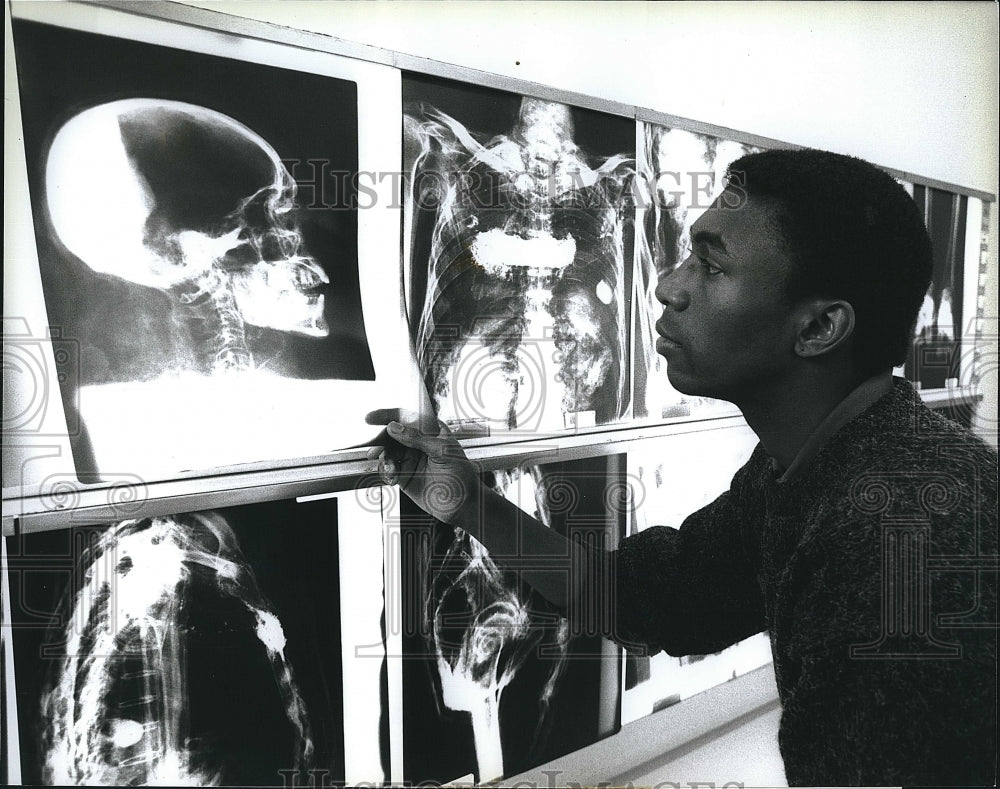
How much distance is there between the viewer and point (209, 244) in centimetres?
97

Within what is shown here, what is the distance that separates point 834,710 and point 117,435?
0.87 meters

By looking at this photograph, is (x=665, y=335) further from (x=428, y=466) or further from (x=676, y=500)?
(x=676, y=500)

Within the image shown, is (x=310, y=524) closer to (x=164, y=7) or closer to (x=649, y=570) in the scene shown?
(x=649, y=570)

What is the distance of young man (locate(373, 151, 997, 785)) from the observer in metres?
0.80

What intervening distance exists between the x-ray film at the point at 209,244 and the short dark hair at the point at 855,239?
21.1 inches

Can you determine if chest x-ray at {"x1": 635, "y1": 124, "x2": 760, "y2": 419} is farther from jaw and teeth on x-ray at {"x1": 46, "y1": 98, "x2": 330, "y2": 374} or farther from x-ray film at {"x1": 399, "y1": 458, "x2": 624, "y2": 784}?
jaw and teeth on x-ray at {"x1": 46, "y1": 98, "x2": 330, "y2": 374}

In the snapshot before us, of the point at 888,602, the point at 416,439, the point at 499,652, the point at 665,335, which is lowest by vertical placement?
the point at 499,652

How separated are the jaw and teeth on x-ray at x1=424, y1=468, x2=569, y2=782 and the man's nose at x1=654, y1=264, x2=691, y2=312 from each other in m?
0.39

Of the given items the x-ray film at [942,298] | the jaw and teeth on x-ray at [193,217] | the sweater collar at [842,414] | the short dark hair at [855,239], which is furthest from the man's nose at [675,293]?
the x-ray film at [942,298]

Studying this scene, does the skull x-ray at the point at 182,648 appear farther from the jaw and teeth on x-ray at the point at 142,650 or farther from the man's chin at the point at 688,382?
the man's chin at the point at 688,382

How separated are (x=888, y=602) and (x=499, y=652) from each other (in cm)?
67

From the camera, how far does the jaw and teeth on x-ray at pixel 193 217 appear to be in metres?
0.89

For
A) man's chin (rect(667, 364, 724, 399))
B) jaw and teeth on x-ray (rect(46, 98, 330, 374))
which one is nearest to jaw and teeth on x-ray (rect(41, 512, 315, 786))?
jaw and teeth on x-ray (rect(46, 98, 330, 374))

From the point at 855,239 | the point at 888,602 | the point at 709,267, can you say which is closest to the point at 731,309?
the point at 709,267
